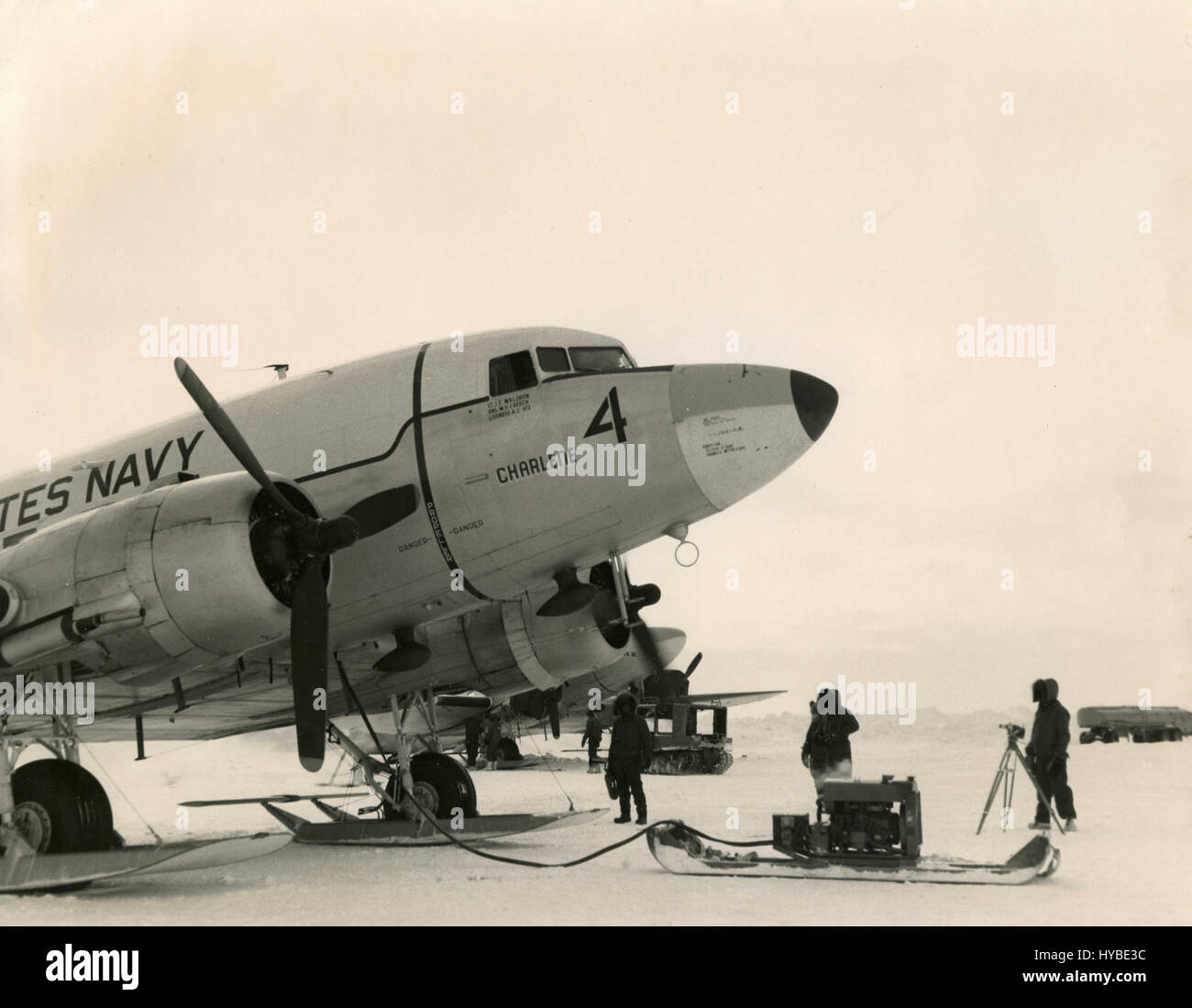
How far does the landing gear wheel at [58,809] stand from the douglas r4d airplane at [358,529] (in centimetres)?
2

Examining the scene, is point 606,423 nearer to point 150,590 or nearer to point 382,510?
point 382,510

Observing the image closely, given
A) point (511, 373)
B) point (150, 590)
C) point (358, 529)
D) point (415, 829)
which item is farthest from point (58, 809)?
point (511, 373)

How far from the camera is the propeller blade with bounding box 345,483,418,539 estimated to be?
495 inches

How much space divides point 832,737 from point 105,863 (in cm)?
782

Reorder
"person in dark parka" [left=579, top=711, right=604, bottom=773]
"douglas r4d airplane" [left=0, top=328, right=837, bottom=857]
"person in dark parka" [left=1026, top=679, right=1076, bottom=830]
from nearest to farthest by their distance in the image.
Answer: "douglas r4d airplane" [left=0, top=328, right=837, bottom=857] < "person in dark parka" [left=1026, top=679, right=1076, bottom=830] < "person in dark parka" [left=579, top=711, right=604, bottom=773]

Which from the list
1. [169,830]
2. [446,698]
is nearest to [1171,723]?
[446,698]

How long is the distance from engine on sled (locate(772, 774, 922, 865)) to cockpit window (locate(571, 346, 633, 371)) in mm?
4727

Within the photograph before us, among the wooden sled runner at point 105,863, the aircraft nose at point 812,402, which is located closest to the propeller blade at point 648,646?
the aircraft nose at point 812,402

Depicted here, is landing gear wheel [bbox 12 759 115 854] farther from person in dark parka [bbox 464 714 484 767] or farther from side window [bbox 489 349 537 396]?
person in dark parka [bbox 464 714 484 767]

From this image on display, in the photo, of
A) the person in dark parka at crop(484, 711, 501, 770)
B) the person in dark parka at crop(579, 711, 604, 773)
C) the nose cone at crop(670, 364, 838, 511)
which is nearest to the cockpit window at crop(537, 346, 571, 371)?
the nose cone at crop(670, 364, 838, 511)

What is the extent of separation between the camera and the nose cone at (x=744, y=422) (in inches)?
460

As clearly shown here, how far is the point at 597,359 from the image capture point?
13164 mm

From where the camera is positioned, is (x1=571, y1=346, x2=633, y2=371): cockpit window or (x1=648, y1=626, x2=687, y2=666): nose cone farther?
(x1=648, y1=626, x2=687, y2=666): nose cone
